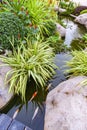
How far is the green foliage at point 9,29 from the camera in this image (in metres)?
4.25

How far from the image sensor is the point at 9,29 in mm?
4301

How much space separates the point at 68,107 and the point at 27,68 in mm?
1154

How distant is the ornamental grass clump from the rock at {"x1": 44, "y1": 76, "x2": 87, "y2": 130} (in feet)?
1.68

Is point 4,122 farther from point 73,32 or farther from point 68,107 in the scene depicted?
point 73,32

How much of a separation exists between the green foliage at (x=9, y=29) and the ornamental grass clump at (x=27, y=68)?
10.0 inches

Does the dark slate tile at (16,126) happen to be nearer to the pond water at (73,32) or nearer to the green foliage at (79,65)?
the green foliage at (79,65)

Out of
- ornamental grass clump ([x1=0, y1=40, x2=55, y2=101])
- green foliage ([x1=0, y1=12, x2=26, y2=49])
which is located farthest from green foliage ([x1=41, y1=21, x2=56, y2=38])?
ornamental grass clump ([x1=0, y1=40, x2=55, y2=101])

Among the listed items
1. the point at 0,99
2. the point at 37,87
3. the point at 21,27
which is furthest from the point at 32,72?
the point at 21,27

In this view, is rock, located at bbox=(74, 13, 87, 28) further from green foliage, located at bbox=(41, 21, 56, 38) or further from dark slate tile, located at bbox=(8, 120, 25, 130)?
dark slate tile, located at bbox=(8, 120, 25, 130)

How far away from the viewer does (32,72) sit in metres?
3.86

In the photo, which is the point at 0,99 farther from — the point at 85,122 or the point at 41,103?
the point at 85,122

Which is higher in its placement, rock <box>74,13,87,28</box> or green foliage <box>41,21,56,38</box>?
green foliage <box>41,21,56,38</box>

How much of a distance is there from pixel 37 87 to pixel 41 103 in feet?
1.30

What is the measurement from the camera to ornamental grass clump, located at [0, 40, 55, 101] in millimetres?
3701
